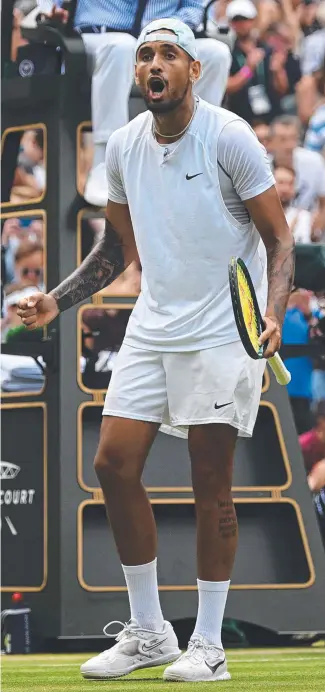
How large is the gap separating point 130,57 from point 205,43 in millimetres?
411

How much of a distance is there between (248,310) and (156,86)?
0.79 meters

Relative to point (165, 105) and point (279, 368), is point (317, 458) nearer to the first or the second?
point (279, 368)

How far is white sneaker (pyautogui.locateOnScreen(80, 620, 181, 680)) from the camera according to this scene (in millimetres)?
4422

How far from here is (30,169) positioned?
9422 millimetres

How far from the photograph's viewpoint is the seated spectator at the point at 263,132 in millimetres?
8672

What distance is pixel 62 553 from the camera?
21.6ft

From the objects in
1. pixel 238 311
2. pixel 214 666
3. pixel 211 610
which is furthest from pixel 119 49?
pixel 214 666

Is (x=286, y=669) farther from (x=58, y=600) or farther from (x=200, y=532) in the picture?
(x=58, y=600)

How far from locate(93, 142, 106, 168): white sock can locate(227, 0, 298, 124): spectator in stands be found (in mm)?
2564

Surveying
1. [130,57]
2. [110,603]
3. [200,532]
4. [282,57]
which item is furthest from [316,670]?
[282,57]

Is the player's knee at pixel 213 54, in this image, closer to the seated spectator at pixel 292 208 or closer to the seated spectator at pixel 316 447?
the seated spectator at pixel 292 208

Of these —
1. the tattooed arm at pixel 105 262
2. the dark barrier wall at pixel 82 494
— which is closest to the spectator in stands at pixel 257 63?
the dark barrier wall at pixel 82 494

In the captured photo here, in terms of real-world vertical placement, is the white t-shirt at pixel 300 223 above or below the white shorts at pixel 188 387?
above

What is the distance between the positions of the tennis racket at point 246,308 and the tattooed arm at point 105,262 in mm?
733
